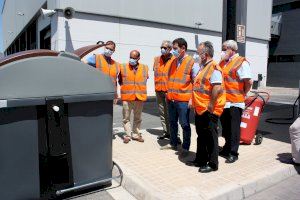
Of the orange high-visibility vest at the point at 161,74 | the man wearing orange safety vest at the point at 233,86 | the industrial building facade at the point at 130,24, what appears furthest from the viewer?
the industrial building facade at the point at 130,24

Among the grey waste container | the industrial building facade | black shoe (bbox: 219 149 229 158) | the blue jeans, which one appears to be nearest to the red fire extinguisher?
black shoe (bbox: 219 149 229 158)

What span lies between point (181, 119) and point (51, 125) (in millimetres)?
2237

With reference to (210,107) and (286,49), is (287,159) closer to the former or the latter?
(210,107)

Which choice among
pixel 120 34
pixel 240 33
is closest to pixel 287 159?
pixel 240 33

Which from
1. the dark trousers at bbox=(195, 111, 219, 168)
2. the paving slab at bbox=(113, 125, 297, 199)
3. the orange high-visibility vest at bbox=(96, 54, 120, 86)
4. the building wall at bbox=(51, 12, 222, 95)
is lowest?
the paving slab at bbox=(113, 125, 297, 199)

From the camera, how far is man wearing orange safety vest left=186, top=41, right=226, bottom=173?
14.1ft

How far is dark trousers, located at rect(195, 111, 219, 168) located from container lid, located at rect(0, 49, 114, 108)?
1.31m

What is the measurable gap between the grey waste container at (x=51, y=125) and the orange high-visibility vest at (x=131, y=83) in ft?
6.71

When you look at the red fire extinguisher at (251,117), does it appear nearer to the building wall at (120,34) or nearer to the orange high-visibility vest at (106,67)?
the orange high-visibility vest at (106,67)

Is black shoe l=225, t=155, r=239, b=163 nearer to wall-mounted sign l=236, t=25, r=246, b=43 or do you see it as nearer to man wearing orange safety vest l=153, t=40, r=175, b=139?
man wearing orange safety vest l=153, t=40, r=175, b=139

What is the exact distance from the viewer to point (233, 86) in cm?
510

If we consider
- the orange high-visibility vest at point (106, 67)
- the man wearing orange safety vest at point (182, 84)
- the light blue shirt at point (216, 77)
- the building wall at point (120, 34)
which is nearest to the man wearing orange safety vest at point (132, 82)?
the orange high-visibility vest at point (106, 67)

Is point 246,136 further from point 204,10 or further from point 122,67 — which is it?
point 204,10

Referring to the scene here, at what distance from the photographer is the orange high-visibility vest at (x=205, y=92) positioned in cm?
433
